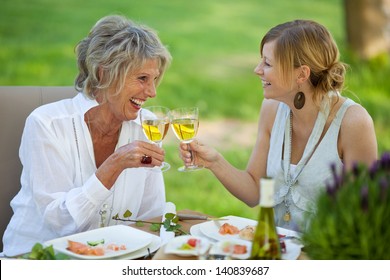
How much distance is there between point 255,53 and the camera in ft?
25.4

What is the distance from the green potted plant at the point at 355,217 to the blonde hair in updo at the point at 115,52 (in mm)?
1294

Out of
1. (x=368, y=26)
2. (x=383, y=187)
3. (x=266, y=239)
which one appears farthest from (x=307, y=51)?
(x=368, y=26)

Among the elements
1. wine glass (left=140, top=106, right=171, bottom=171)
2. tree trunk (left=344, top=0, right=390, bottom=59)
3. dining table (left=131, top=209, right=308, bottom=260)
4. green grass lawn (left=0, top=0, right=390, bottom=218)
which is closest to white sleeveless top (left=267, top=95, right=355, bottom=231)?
dining table (left=131, top=209, right=308, bottom=260)

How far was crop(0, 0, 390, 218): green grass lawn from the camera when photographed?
6.84 m

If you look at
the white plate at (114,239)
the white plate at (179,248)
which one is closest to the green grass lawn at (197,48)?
the white plate at (114,239)

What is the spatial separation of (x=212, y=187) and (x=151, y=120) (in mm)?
3725

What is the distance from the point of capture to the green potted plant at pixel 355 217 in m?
1.33

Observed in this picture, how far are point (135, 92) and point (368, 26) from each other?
4.71 m

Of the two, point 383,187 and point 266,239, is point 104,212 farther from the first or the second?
point 383,187

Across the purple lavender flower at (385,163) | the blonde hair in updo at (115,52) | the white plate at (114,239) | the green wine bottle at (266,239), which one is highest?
the blonde hair in updo at (115,52)

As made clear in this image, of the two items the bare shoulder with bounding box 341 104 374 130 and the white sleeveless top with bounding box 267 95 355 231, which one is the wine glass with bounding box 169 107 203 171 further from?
the bare shoulder with bounding box 341 104 374 130

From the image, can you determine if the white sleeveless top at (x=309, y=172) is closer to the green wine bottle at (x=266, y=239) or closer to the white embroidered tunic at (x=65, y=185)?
the white embroidered tunic at (x=65, y=185)
